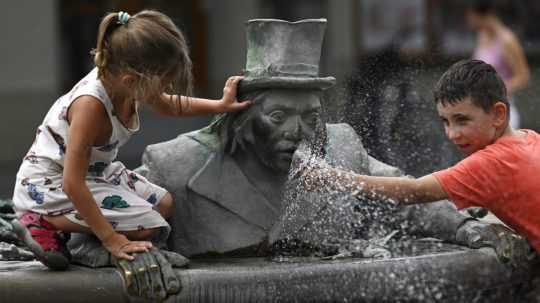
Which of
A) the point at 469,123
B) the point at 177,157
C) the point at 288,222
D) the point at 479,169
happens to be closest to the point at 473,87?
the point at 469,123

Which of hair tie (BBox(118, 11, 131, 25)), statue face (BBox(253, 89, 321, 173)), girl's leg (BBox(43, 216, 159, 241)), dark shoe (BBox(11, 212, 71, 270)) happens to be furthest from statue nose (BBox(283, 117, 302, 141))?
dark shoe (BBox(11, 212, 71, 270))

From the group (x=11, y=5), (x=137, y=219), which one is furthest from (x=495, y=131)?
(x=11, y=5)

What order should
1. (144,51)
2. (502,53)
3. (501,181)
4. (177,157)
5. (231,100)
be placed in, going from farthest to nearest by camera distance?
1. (502,53)
2. (177,157)
3. (231,100)
4. (501,181)
5. (144,51)

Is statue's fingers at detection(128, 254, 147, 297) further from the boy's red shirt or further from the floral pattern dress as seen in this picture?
the boy's red shirt

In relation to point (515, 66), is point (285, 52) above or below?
above

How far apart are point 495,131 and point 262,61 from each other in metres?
0.82

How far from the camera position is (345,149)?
438cm

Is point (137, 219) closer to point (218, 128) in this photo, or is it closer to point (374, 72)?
point (218, 128)

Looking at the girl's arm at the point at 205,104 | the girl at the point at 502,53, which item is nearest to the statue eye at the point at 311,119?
the girl's arm at the point at 205,104

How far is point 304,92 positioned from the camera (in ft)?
13.6

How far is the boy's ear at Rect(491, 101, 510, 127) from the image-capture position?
3922mm

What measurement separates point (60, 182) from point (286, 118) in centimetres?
77

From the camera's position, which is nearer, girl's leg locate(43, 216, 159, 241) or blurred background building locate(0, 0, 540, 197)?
girl's leg locate(43, 216, 159, 241)

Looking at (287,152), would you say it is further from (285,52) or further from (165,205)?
(165,205)
